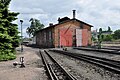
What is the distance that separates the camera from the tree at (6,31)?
2508 centimetres

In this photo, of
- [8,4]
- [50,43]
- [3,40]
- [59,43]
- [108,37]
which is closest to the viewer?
[3,40]

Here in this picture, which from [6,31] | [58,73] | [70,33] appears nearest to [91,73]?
[58,73]

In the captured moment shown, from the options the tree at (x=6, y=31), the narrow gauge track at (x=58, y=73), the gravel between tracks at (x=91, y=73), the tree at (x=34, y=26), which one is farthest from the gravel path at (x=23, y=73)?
the tree at (x=34, y=26)

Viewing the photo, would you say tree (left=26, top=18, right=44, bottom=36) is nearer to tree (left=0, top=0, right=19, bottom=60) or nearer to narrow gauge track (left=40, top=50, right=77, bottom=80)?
tree (left=0, top=0, right=19, bottom=60)

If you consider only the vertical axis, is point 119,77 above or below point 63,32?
below

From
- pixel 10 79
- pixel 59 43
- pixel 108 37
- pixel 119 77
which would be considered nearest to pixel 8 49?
pixel 10 79

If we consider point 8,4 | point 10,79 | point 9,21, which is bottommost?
point 10,79

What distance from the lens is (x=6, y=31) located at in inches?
1029

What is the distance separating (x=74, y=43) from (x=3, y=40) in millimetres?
35900

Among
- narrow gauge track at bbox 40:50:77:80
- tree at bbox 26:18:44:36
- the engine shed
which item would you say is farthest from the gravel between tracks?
tree at bbox 26:18:44:36

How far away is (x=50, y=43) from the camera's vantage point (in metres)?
62.4

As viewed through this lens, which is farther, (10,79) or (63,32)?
(63,32)

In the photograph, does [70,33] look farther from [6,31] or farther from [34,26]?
[34,26]

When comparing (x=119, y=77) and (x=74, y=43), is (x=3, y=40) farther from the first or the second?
(x=74, y=43)
